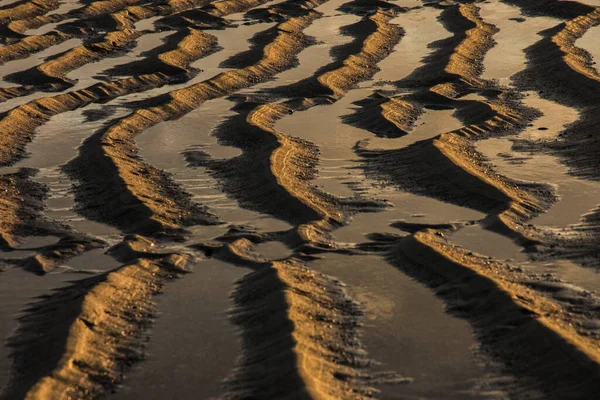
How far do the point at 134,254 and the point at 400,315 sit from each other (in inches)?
85.0

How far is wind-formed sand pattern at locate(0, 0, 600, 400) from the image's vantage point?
602 cm

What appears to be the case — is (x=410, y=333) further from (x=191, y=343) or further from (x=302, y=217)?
(x=302, y=217)

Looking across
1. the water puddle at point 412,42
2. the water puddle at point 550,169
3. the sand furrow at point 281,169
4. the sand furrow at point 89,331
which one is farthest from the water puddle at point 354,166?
the sand furrow at point 89,331

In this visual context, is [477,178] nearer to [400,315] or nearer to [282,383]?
[400,315]

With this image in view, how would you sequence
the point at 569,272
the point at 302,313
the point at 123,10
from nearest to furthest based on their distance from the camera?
the point at 302,313 → the point at 569,272 → the point at 123,10

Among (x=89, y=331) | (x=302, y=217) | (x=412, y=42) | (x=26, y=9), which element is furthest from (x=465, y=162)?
(x=26, y=9)

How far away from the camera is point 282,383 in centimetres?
567

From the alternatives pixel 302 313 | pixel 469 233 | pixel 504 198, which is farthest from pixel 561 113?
pixel 302 313

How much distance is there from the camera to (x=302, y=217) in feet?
28.0

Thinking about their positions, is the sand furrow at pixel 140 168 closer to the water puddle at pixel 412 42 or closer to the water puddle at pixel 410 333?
the water puddle at pixel 412 42

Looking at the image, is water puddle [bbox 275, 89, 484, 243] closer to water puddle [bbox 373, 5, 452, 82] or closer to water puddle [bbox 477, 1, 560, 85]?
water puddle [bbox 373, 5, 452, 82]

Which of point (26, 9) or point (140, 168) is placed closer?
point (140, 168)

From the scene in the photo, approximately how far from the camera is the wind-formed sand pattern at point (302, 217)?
6020 millimetres

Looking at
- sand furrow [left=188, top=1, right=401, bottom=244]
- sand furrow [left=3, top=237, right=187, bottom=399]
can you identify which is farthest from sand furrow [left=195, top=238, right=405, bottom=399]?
sand furrow [left=188, top=1, right=401, bottom=244]
